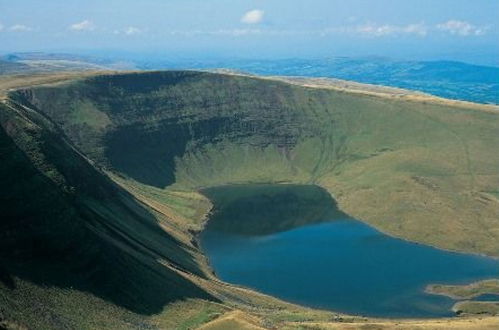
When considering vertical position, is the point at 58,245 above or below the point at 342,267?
above

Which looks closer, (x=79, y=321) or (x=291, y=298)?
(x=79, y=321)

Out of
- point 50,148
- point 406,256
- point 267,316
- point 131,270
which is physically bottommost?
point 406,256

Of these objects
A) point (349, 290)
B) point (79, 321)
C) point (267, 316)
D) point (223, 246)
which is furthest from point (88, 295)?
point (223, 246)

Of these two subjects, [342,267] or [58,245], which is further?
[342,267]

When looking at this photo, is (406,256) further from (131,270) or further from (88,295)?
(88,295)

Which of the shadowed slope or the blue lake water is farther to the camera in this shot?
the blue lake water

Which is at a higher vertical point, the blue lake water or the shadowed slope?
the shadowed slope

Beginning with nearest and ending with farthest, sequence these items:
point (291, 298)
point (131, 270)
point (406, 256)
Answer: point (131, 270) → point (291, 298) → point (406, 256)

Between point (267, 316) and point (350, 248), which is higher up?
point (267, 316)
